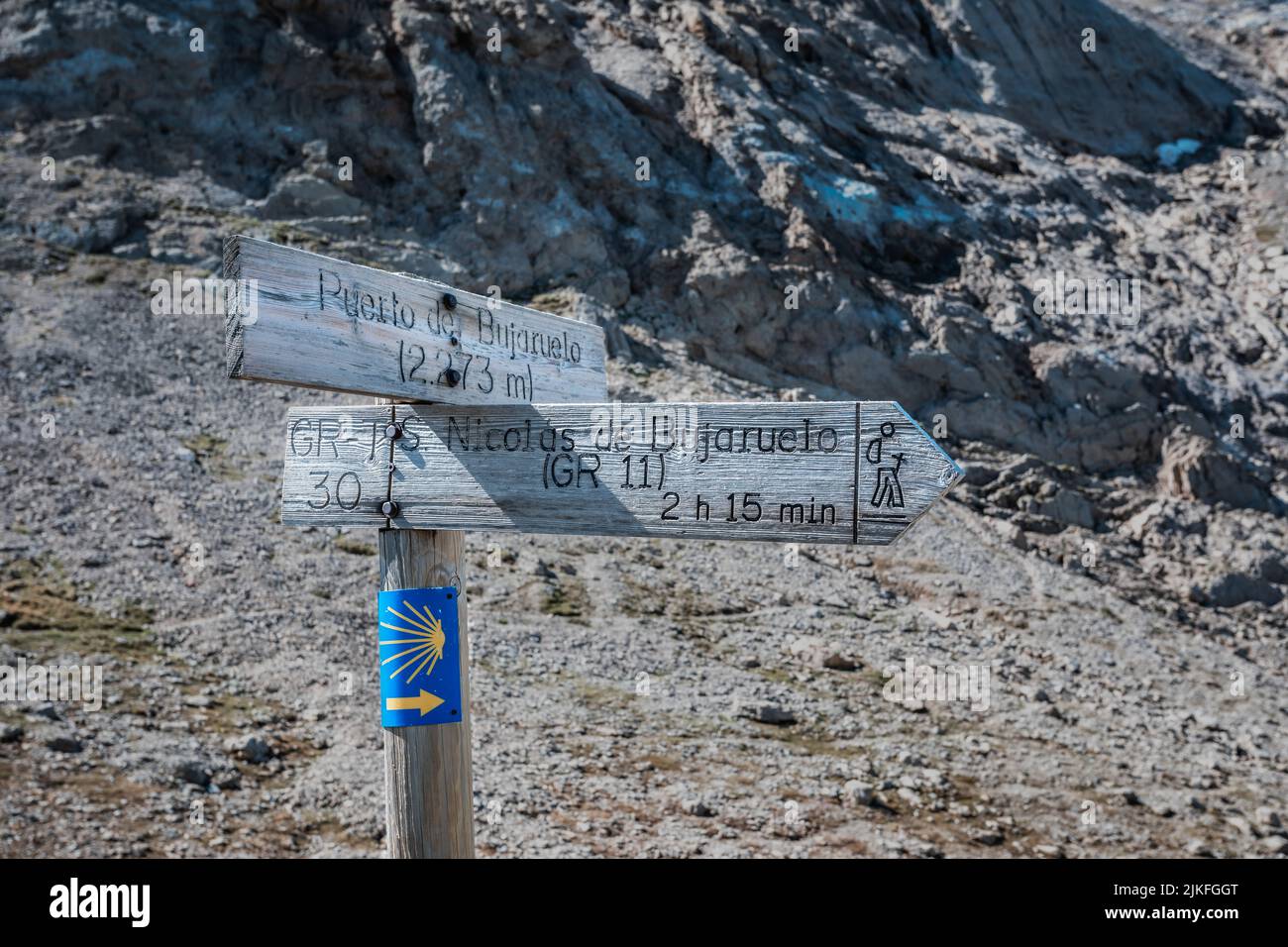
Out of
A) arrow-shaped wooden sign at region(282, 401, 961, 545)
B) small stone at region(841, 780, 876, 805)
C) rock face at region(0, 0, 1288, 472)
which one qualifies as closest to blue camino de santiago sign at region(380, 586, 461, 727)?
arrow-shaped wooden sign at region(282, 401, 961, 545)

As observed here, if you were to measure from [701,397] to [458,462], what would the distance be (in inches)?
611

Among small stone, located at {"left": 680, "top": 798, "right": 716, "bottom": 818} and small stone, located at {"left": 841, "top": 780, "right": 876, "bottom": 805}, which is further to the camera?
small stone, located at {"left": 841, "top": 780, "right": 876, "bottom": 805}

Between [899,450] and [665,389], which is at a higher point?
[665,389]

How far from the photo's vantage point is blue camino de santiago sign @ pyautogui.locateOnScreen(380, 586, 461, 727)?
10.5ft

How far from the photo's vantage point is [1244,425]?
22266 millimetres

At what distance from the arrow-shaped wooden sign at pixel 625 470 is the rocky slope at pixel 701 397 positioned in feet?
15.1

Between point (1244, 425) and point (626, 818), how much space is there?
1868 cm

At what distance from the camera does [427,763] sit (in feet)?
10.5

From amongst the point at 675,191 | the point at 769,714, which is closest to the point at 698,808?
the point at 769,714

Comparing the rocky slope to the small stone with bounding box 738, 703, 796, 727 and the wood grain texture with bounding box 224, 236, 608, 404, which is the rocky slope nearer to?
the small stone with bounding box 738, 703, 796, 727

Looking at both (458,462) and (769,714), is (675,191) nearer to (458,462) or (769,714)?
(769,714)

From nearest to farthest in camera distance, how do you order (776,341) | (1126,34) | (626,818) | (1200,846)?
1. (626,818)
2. (1200,846)
3. (776,341)
4. (1126,34)
